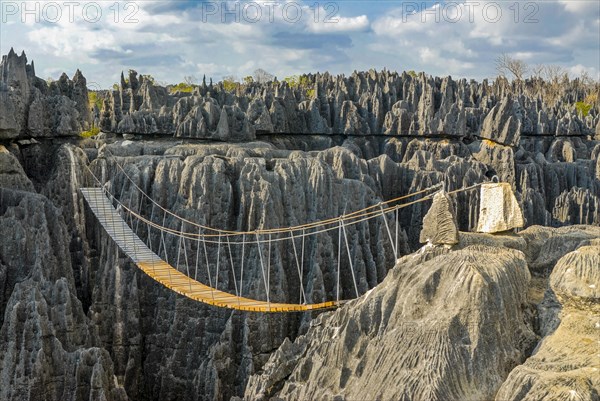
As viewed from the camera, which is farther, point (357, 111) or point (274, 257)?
point (357, 111)

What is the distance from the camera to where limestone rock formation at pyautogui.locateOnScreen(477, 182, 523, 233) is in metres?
11.0

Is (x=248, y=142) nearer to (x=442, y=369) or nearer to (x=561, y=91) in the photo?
(x=442, y=369)

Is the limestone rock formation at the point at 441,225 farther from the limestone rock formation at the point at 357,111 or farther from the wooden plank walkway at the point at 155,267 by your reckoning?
the limestone rock formation at the point at 357,111

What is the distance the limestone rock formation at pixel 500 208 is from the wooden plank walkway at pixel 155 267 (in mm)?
2955

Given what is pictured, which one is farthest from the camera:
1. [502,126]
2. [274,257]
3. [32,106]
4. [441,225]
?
[502,126]

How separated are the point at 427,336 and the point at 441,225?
2.56m

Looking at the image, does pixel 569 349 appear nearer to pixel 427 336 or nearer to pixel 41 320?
pixel 427 336

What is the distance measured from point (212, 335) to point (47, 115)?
27.2ft

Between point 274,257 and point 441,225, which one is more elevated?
point 441,225

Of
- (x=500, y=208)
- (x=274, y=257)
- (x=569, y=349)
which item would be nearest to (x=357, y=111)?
(x=274, y=257)

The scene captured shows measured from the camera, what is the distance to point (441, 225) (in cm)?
970

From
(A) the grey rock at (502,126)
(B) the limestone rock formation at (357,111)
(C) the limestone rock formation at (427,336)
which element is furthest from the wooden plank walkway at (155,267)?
(A) the grey rock at (502,126)

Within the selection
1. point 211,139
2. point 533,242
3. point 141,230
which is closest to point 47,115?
point 141,230

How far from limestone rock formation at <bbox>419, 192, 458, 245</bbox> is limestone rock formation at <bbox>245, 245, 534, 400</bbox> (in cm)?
58
